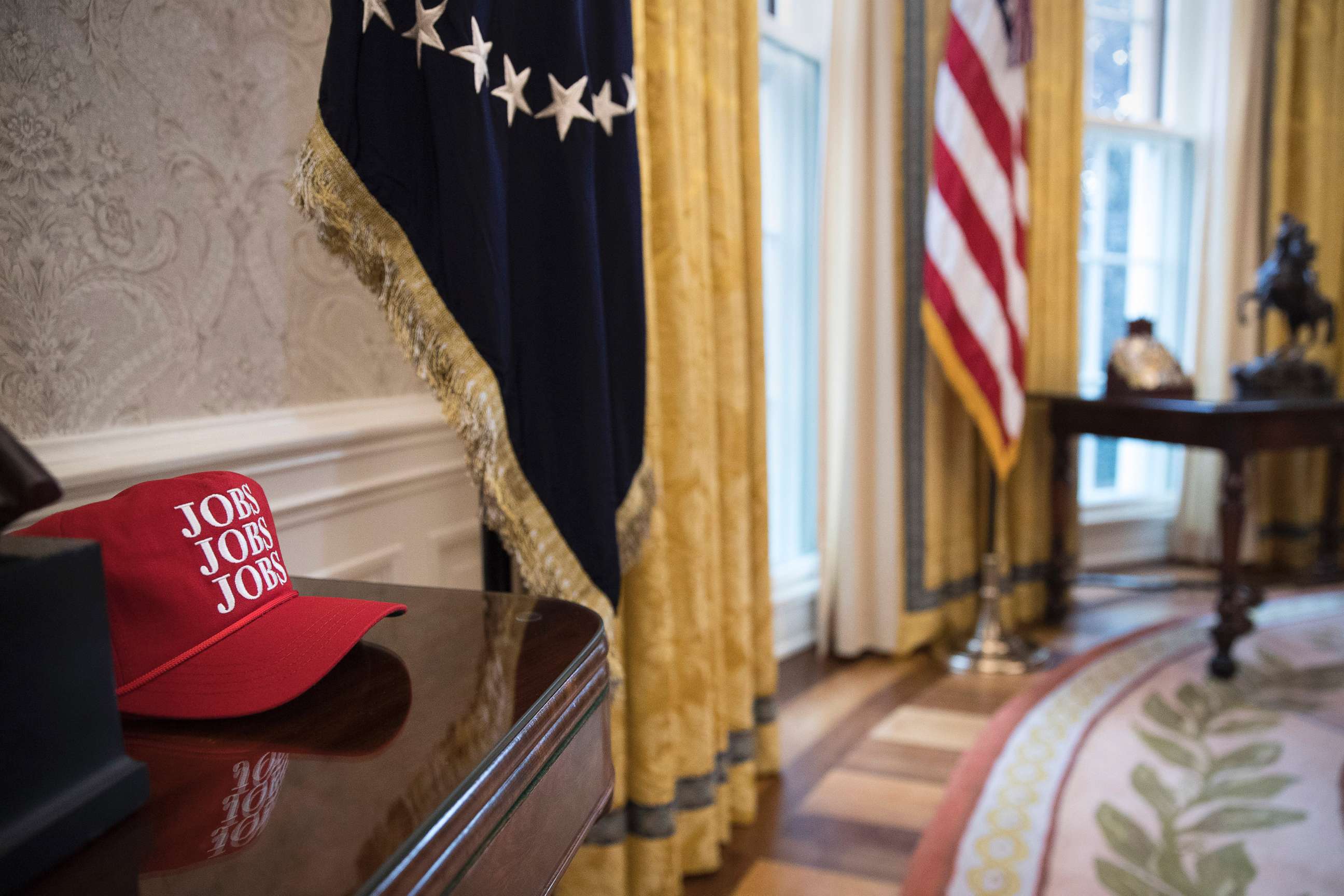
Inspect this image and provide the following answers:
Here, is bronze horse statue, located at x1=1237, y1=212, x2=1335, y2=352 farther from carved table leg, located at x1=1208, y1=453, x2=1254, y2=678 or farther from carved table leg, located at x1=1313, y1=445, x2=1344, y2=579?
carved table leg, located at x1=1313, y1=445, x2=1344, y2=579

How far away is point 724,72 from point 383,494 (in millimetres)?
997

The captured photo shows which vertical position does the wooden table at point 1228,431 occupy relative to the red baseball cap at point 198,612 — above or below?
below

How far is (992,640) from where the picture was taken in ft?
8.34

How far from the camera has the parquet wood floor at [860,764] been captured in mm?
1541

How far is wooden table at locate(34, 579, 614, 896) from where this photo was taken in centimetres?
37

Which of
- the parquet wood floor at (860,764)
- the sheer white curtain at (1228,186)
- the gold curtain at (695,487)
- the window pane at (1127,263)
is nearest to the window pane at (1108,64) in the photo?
the window pane at (1127,263)

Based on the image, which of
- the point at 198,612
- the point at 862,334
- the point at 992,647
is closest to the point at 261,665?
the point at 198,612

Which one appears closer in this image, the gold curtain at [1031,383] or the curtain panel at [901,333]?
the curtain panel at [901,333]

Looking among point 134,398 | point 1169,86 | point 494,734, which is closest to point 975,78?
point 1169,86

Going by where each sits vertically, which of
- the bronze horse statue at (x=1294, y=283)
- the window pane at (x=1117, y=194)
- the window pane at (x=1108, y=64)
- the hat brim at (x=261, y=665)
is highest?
Answer: the window pane at (x=1108, y=64)

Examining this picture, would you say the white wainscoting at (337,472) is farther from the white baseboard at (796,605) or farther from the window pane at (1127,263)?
the window pane at (1127,263)

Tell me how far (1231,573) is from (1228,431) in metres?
0.37

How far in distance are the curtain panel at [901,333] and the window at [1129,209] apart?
1.75ft

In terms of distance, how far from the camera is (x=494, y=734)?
1.55 feet
